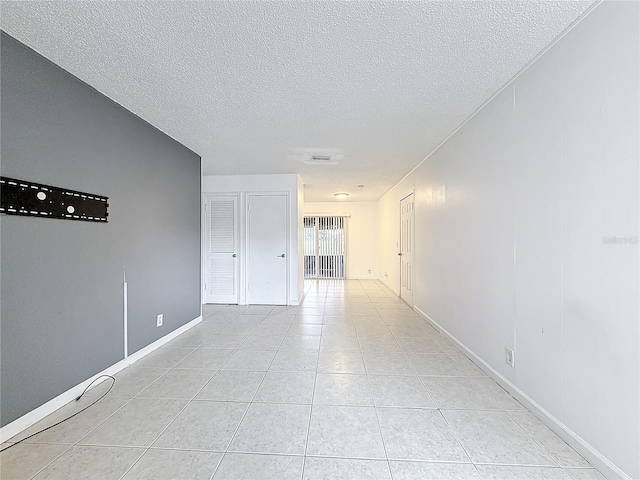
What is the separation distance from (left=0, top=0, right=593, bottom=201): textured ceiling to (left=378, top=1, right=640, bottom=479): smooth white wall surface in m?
0.28

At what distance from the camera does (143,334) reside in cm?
299

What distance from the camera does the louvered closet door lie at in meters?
5.44

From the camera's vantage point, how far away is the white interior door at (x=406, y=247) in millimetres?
5199

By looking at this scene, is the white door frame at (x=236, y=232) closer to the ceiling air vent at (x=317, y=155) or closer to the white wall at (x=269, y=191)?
the white wall at (x=269, y=191)

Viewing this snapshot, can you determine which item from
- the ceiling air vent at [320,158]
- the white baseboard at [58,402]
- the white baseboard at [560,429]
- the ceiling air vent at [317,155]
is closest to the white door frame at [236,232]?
the ceiling air vent at [317,155]

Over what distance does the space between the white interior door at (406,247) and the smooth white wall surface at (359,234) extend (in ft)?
10.1

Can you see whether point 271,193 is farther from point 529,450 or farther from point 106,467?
point 529,450

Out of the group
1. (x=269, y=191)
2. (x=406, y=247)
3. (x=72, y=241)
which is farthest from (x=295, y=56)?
(x=406, y=247)

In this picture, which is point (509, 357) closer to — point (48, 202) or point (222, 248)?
point (48, 202)

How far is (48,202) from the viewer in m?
2.02

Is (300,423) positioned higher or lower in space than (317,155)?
lower

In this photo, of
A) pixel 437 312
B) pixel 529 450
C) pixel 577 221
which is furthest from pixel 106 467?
pixel 437 312

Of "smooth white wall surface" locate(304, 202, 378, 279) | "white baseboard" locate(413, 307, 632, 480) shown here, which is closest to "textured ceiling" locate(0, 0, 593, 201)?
"white baseboard" locate(413, 307, 632, 480)

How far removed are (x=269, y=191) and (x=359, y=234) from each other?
4.43 meters
